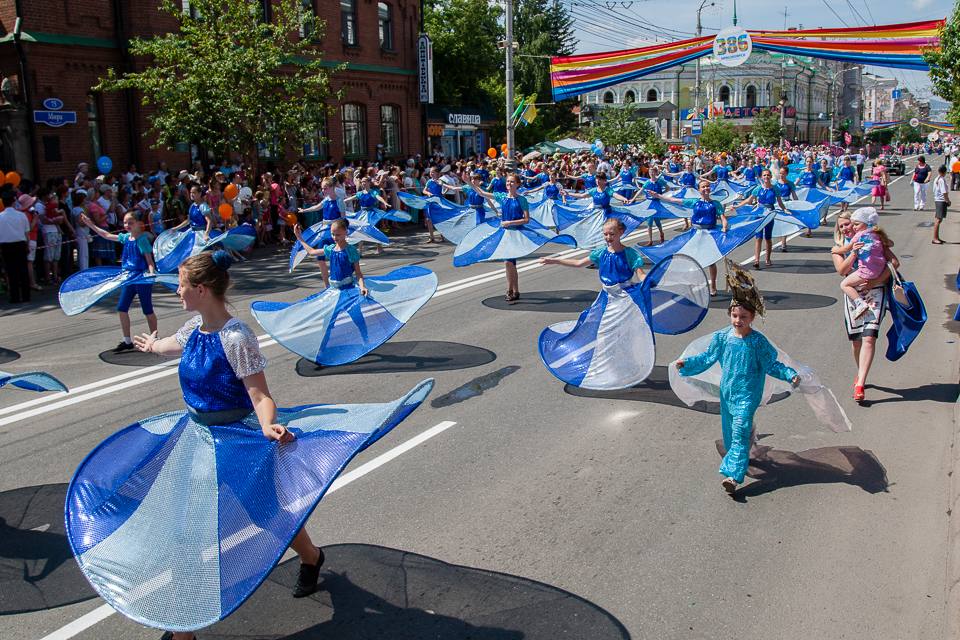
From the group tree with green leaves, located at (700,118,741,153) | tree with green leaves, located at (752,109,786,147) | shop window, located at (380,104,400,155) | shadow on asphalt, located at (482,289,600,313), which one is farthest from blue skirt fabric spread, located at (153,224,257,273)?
tree with green leaves, located at (752,109,786,147)

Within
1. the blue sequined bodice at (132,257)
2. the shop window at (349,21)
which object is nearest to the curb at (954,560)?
the blue sequined bodice at (132,257)

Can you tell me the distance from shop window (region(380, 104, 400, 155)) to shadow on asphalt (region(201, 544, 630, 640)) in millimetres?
29857

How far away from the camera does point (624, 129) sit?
3997 cm

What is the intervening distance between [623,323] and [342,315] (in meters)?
3.11

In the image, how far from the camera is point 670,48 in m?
24.9

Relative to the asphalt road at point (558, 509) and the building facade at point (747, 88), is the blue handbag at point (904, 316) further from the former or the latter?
the building facade at point (747, 88)

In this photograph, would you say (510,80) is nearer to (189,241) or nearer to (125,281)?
(189,241)

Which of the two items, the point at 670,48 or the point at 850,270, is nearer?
the point at 850,270

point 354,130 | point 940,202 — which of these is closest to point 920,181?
point 940,202

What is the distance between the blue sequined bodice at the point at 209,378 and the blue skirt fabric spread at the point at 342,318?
14.6 ft

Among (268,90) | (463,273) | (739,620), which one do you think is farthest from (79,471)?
(268,90)

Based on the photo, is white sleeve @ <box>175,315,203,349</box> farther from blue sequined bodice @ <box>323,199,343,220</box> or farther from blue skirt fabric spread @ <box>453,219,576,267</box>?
blue sequined bodice @ <box>323,199,343,220</box>

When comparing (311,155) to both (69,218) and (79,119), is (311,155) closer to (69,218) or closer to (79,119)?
(79,119)

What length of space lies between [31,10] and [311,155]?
33.8ft
